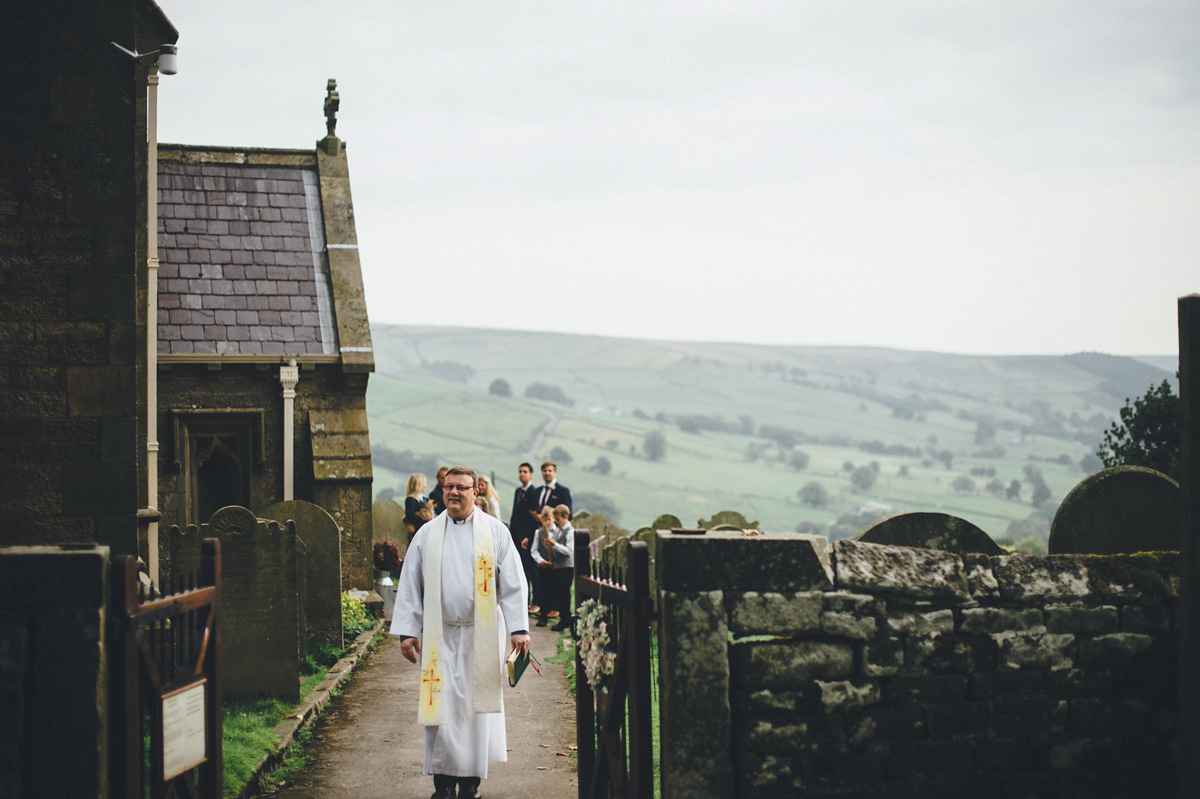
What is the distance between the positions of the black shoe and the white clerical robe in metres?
0.06

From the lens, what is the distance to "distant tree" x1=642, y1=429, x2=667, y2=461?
457ft

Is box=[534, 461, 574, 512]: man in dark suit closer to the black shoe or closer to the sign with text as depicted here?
the black shoe

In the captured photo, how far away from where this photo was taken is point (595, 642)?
5633 mm

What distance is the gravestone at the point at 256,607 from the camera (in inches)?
337

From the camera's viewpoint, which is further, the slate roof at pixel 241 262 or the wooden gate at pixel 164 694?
the slate roof at pixel 241 262

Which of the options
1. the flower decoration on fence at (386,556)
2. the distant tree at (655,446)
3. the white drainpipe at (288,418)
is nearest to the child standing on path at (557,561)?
the flower decoration on fence at (386,556)

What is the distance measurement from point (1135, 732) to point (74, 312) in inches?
292

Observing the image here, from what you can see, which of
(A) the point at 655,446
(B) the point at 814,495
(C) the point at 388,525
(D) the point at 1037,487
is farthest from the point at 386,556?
(A) the point at 655,446

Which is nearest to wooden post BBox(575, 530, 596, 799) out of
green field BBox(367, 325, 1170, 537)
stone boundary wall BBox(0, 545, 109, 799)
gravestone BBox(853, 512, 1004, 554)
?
gravestone BBox(853, 512, 1004, 554)

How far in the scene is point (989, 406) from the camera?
654 ft

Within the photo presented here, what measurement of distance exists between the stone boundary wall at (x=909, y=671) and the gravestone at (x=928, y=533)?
53.1 inches

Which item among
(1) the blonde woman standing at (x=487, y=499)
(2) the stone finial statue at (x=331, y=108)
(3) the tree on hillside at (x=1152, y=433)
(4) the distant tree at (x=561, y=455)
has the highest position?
(2) the stone finial statue at (x=331, y=108)

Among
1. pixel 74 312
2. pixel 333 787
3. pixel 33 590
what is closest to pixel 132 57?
pixel 74 312

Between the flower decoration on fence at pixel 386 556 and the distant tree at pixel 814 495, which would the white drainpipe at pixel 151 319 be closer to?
the flower decoration on fence at pixel 386 556
